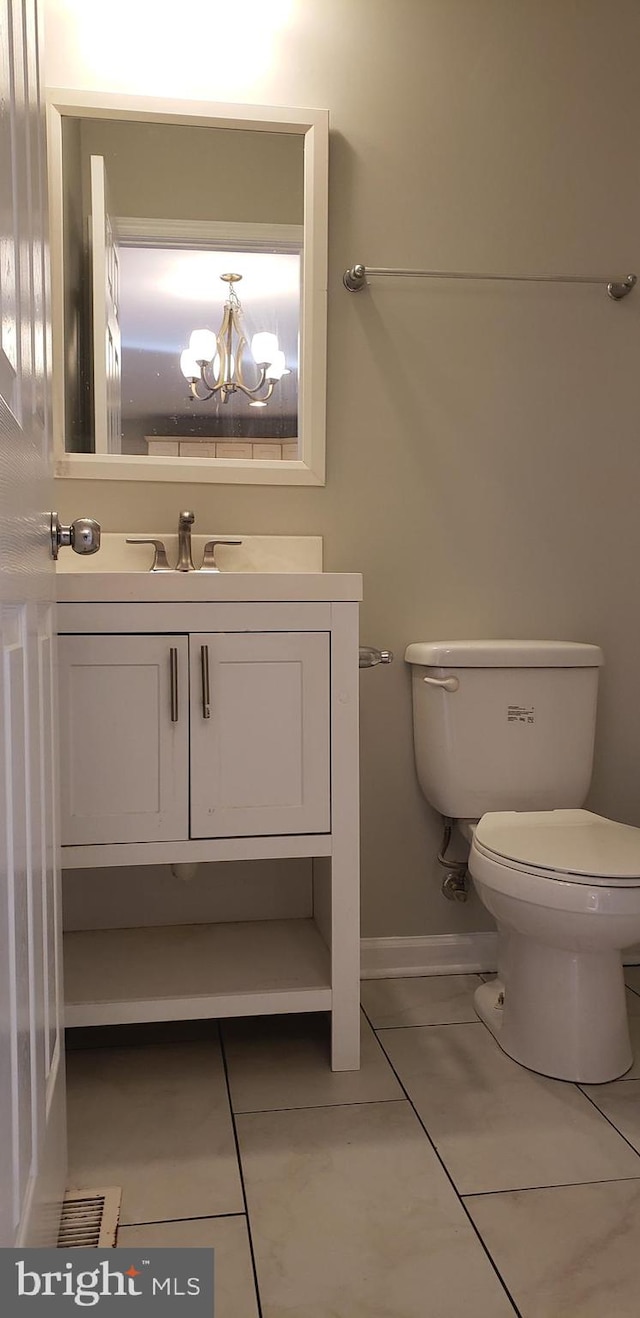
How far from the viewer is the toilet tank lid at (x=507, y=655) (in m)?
2.01

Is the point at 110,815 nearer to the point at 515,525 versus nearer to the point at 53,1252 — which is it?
the point at 53,1252

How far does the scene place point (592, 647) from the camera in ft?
6.79

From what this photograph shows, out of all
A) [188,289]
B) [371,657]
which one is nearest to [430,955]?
[371,657]

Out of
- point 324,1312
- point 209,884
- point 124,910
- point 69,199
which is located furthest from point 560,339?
point 324,1312

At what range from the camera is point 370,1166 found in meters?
1.46

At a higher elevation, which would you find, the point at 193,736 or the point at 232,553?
the point at 232,553

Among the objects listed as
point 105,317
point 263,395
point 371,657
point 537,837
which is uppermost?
point 105,317

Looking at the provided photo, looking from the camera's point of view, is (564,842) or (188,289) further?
(188,289)

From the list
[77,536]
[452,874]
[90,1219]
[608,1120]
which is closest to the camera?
[77,536]

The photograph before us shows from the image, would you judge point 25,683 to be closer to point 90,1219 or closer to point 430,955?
point 90,1219

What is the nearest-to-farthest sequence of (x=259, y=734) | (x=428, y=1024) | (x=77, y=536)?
(x=77, y=536) → (x=259, y=734) → (x=428, y=1024)

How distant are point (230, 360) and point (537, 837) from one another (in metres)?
1.17

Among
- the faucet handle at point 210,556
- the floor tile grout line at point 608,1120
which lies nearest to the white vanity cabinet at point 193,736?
the faucet handle at point 210,556

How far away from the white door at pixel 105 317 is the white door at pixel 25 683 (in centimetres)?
90
